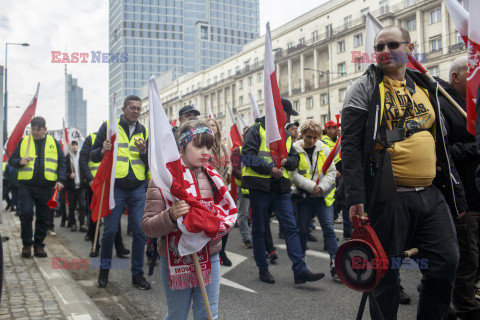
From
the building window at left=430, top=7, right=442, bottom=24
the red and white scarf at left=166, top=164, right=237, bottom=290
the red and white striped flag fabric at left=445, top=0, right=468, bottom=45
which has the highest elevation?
the building window at left=430, top=7, right=442, bottom=24

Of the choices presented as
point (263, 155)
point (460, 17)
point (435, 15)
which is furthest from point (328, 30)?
point (460, 17)

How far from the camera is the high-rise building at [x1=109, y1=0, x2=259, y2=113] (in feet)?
383

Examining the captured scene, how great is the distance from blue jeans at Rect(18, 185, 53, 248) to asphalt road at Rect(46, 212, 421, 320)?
1.00 m

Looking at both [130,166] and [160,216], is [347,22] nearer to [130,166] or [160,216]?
[130,166]

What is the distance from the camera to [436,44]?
40594 mm

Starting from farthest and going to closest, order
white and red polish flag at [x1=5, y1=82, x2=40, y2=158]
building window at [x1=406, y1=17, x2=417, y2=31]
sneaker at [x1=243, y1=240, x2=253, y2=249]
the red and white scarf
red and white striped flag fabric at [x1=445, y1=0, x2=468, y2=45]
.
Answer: building window at [x1=406, y1=17, x2=417, y2=31]
sneaker at [x1=243, y1=240, x2=253, y2=249]
white and red polish flag at [x1=5, y1=82, x2=40, y2=158]
red and white striped flag fabric at [x1=445, y1=0, x2=468, y2=45]
the red and white scarf

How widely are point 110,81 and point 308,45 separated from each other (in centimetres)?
9029

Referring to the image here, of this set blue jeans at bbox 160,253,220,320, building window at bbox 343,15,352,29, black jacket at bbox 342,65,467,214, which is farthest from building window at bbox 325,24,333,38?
blue jeans at bbox 160,253,220,320

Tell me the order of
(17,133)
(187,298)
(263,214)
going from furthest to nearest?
(17,133), (263,214), (187,298)

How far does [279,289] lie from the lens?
4895mm

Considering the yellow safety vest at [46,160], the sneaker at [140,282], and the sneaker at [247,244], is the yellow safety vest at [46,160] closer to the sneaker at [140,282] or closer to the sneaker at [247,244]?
the sneaker at [140,282]

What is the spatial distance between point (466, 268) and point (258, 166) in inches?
95.4

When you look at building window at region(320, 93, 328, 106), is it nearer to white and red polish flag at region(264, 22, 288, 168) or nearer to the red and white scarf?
white and red polish flag at region(264, 22, 288, 168)

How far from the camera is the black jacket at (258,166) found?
5.22 meters
